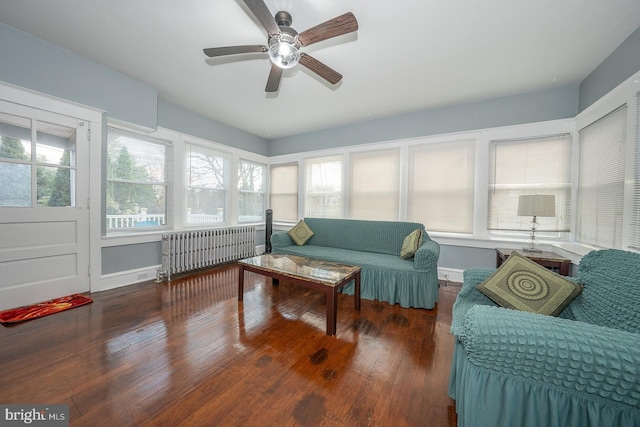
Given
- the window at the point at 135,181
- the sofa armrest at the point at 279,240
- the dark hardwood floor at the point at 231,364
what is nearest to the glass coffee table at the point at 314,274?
the dark hardwood floor at the point at 231,364

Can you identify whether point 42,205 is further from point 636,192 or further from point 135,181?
point 636,192

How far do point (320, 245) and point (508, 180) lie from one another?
116 inches

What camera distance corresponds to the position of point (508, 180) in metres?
3.24

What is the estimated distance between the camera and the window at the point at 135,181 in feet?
10.3

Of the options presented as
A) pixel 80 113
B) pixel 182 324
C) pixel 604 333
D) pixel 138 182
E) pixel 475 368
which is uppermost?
pixel 80 113

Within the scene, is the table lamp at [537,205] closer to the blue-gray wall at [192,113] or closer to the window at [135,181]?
the blue-gray wall at [192,113]

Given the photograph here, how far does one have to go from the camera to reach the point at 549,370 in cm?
86

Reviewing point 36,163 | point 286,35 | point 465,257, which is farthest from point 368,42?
point 36,163

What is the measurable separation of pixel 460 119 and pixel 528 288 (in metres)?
2.93

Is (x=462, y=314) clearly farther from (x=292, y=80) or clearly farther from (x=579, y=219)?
(x=292, y=80)

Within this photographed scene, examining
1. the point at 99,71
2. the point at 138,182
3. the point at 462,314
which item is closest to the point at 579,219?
the point at 462,314

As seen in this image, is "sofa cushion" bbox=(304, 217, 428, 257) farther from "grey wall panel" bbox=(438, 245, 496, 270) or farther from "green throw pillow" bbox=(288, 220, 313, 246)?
"grey wall panel" bbox=(438, 245, 496, 270)

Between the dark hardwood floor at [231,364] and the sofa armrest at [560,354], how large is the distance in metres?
0.65

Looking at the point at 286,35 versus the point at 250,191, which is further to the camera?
the point at 250,191
